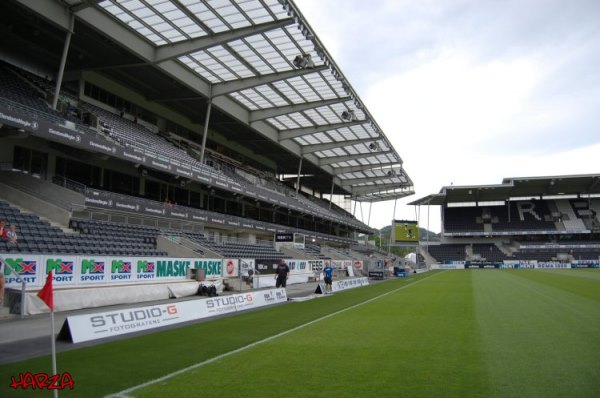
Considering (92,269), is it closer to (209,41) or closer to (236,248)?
(209,41)

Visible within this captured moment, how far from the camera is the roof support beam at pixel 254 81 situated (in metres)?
30.7

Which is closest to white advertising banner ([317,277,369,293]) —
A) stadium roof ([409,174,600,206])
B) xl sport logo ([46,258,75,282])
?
xl sport logo ([46,258,75,282])

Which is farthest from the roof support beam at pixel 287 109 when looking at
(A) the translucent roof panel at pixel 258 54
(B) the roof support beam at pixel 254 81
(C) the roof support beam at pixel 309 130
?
(B) the roof support beam at pixel 254 81

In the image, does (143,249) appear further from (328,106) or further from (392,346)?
(328,106)

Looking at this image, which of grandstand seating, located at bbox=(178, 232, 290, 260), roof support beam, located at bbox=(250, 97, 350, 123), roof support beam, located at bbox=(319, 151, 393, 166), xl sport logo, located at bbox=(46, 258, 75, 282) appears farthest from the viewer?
roof support beam, located at bbox=(319, 151, 393, 166)

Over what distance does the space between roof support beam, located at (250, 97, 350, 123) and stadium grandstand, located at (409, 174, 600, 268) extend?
43.1 meters

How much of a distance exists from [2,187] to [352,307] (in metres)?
15.9

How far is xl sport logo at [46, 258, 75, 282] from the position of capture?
47.8ft

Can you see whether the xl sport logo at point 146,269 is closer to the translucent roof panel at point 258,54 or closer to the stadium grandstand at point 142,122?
the stadium grandstand at point 142,122

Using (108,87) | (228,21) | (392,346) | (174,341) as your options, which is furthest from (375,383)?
(108,87)

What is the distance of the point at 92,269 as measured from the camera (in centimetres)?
1612

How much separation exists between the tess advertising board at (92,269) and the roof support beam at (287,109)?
19088 mm

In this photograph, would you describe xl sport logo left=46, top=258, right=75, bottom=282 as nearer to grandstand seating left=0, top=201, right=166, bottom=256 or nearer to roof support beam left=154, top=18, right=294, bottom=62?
grandstand seating left=0, top=201, right=166, bottom=256

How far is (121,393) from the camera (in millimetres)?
5891
